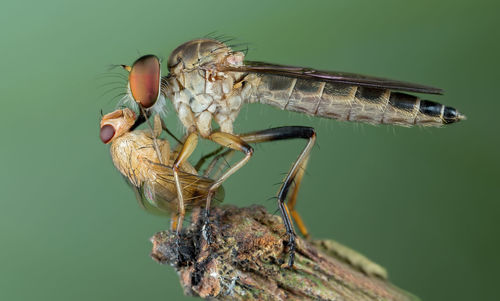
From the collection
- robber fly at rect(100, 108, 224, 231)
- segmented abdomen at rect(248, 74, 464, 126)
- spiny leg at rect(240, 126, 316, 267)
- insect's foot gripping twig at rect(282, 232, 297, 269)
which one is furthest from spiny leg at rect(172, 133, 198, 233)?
segmented abdomen at rect(248, 74, 464, 126)

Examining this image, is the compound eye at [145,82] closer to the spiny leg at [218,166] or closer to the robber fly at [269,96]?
the robber fly at [269,96]

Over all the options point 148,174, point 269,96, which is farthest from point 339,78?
point 148,174

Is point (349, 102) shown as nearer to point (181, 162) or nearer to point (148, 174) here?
point (181, 162)

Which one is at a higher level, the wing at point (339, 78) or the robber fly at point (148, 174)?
the wing at point (339, 78)

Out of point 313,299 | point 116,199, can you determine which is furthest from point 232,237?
point 116,199

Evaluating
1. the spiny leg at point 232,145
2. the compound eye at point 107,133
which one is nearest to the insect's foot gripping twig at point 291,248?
the spiny leg at point 232,145

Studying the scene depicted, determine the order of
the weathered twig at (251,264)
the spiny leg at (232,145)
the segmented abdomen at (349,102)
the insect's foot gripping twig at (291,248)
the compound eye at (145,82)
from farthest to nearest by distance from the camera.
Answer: the segmented abdomen at (349,102), the compound eye at (145,82), the spiny leg at (232,145), the insect's foot gripping twig at (291,248), the weathered twig at (251,264)

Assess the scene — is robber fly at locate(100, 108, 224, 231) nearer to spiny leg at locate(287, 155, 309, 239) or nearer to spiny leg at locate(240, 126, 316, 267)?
spiny leg at locate(240, 126, 316, 267)
